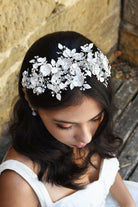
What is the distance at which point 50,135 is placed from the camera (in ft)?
4.24

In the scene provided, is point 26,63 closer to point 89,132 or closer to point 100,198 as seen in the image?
point 89,132

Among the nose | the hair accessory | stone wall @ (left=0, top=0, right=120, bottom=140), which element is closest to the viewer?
the hair accessory

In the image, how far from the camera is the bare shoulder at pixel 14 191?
119 cm

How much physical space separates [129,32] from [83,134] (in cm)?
203

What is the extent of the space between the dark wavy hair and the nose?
4.6 inches

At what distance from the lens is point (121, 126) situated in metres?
2.41

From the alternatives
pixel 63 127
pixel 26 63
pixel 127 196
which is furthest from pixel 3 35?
pixel 127 196

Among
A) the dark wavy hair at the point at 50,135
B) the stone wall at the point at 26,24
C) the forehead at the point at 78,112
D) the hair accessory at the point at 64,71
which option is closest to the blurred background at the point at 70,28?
the stone wall at the point at 26,24

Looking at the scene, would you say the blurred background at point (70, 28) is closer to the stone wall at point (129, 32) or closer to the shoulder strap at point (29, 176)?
the stone wall at point (129, 32)

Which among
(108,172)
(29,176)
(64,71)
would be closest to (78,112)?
(64,71)

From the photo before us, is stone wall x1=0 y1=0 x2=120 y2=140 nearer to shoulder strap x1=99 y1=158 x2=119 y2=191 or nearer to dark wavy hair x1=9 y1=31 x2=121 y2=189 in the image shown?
dark wavy hair x1=9 y1=31 x2=121 y2=189

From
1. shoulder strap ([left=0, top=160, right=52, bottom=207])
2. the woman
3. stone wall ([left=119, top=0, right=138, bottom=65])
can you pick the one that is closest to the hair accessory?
the woman

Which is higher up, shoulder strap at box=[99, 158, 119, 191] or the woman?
the woman

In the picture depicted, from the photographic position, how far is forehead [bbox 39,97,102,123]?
1044 mm
